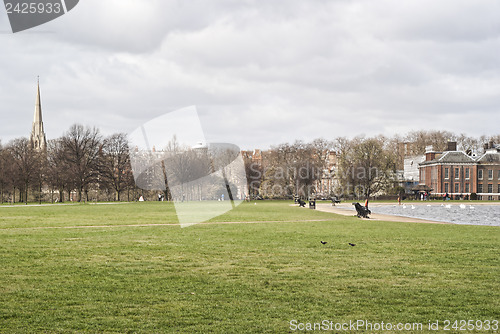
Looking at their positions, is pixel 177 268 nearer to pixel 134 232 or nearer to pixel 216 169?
pixel 134 232

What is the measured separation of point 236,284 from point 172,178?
65.1 m

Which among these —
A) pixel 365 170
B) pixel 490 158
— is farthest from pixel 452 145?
pixel 365 170

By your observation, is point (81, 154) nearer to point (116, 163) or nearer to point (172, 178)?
point (116, 163)

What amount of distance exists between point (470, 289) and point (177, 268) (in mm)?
6468

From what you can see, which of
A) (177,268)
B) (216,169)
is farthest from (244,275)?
(216,169)

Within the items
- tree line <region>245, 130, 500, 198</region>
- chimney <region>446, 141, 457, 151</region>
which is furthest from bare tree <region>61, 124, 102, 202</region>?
chimney <region>446, 141, 457, 151</region>

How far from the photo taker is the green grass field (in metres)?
8.04

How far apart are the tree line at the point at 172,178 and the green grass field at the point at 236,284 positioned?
190 feet

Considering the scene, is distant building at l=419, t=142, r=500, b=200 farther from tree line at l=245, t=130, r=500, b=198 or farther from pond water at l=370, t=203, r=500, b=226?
pond water at l=370, t=203, r=500, b=226

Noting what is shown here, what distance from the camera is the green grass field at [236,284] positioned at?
Result: 8.04 m

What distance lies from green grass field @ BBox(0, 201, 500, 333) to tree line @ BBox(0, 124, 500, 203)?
5790 centimetres

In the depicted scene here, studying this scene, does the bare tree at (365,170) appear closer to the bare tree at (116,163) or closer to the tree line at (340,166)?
the tree line at (340,166)

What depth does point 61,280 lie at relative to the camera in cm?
1105

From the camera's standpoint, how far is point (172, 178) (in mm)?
74875
